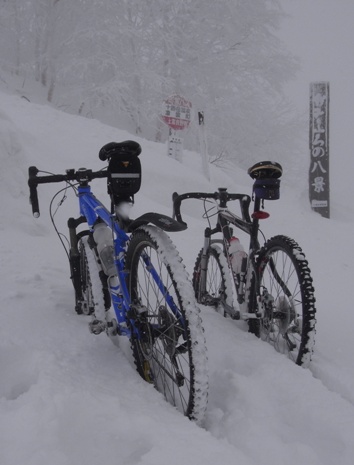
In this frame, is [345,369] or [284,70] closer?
[345,369]

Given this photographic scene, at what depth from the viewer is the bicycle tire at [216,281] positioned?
3.15 m

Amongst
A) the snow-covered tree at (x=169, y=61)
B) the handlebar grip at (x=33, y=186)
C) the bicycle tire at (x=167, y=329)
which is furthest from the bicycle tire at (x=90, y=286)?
the snow-covered tree at (x=169, y=61)

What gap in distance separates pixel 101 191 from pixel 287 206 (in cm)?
493

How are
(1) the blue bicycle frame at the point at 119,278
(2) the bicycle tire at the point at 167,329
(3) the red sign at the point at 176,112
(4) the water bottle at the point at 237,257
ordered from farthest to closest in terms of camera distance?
1. (3) the red sign at the point at 176,112
2. (4) the water bottle at the point at 237,257
3. (1) the blue bicycle frame at the point at 119,278
4. (2) the bicycle tire at the point at 167,329

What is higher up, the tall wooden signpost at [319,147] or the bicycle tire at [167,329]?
the tall wooden signpost at [319,147]

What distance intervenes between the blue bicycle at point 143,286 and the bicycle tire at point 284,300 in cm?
74

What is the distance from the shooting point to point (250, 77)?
18.0 meters

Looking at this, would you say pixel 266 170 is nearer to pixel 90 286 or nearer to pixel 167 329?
pixel 167 329

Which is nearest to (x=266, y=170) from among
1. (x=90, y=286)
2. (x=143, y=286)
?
(x=143, y=286)

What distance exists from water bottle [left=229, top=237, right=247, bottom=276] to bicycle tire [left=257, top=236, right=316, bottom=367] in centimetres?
15

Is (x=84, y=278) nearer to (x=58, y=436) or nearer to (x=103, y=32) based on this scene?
(x=58, y=436)

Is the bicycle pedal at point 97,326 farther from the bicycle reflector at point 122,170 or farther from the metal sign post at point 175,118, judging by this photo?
the metal sign post at point 175,118

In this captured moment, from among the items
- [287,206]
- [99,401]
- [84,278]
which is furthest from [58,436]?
[287,206]

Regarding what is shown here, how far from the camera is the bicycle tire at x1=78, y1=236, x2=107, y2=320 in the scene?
7.93 feet
